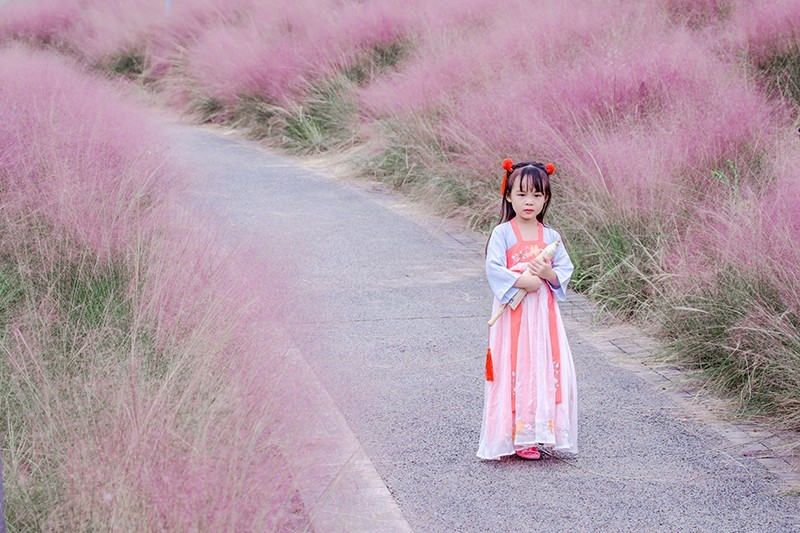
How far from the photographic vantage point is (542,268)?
14.1 ft

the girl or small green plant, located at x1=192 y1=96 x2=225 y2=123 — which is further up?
the girl

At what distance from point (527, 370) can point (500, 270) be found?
402 millimetres

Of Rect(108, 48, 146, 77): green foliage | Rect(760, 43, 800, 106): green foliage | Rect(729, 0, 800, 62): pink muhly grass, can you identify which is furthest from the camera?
Rect(108, 48, 146, 77): green foliage

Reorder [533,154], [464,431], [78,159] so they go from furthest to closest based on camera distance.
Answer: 1. [533,154]
2. [78,159]
3. [464,431]

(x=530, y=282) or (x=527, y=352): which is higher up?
(x=530, y=282)

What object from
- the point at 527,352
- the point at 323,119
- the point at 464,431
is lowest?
the point at 323,119

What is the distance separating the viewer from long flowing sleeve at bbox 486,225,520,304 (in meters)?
4.38

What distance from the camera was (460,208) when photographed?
30.3 feet

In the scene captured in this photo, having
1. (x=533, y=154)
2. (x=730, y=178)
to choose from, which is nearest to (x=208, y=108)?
(x=533, y=154)

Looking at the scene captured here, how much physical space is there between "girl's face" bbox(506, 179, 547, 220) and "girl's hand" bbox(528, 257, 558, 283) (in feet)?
0.67

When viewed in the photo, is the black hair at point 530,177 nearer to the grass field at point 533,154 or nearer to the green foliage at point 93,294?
the grass field at point 533,154

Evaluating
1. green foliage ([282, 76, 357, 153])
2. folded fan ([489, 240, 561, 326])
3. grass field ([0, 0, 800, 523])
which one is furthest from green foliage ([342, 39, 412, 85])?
folded fan ([489, 240, 561, 326])

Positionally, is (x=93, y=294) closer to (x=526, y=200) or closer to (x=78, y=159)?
(x=78, y=159)

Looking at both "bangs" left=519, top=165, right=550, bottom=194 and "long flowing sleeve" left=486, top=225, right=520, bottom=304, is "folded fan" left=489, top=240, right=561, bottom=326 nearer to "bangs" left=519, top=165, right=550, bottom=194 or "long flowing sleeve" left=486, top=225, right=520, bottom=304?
"long flowing sleeve" left=486, top=225, right=520, bottom=304
